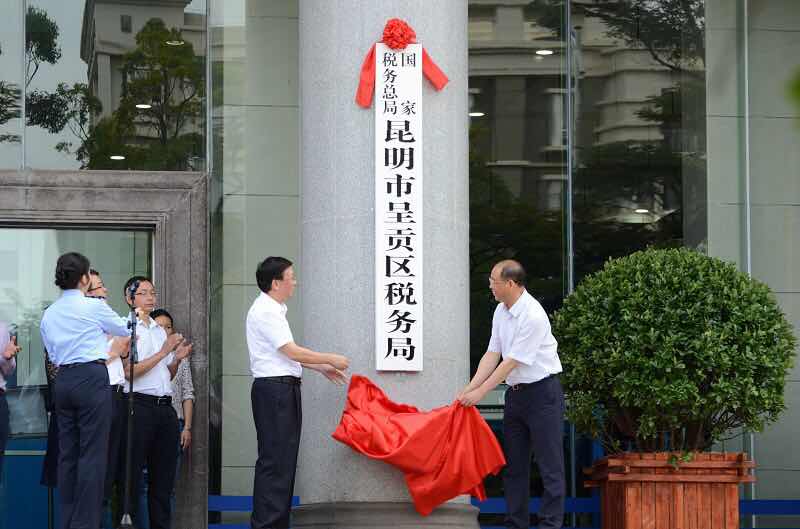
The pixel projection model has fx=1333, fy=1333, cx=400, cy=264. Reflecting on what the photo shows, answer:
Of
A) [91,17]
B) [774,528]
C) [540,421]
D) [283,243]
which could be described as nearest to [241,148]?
[283,243]

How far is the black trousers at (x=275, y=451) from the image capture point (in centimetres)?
809

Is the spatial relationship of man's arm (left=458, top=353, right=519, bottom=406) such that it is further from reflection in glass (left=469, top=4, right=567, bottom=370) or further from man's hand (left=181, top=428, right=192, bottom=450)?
reflection in glass (left=469, top=4, right=567, bottom=370)

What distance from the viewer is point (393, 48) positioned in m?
8.87

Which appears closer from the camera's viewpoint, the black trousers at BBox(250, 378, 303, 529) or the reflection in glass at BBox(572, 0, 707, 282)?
the black trousers at BBox(250, 378, 303, 529)

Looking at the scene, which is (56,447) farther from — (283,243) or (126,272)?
(283,243)

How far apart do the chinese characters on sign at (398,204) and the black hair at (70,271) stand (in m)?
1.93

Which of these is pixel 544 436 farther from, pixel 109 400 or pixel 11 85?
pixel 11 85

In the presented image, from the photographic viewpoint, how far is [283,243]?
11422 mm

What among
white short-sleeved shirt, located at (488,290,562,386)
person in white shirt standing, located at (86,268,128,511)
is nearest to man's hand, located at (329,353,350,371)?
white short-sleeved shirt, located at (488,290,562,386)

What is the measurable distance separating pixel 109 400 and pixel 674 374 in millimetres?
4110

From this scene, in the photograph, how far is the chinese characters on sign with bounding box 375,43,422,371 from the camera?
8.72 m

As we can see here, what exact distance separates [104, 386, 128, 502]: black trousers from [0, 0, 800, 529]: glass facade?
1.42m

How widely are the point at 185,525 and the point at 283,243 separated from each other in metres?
2.49

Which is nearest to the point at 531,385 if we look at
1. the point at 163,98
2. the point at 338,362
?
the point at 338,362
